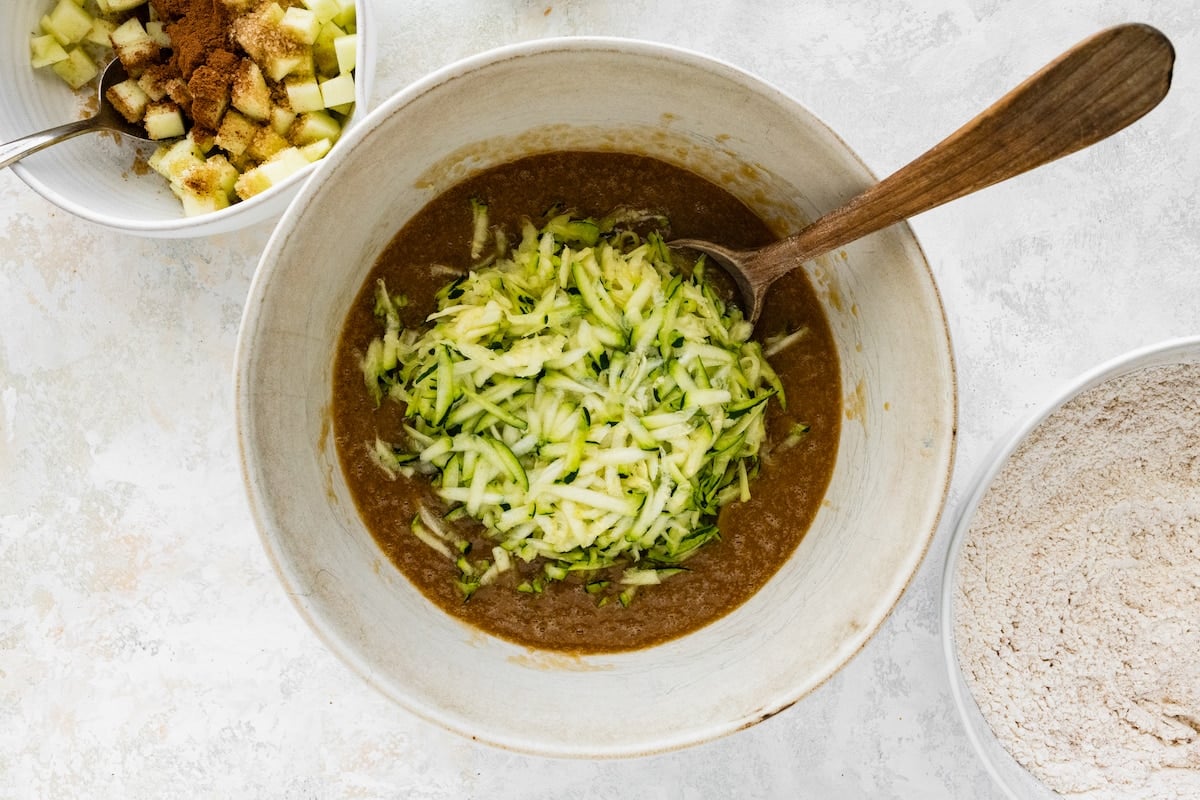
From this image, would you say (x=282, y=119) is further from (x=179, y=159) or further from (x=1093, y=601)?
(x=1093, y=601)

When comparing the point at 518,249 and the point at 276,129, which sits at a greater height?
the point at 518,249

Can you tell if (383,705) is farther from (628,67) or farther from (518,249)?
(628,67)

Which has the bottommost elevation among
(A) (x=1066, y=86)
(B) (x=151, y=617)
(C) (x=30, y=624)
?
(C) (x=30, y=624)

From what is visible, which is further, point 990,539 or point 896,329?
point 990,539

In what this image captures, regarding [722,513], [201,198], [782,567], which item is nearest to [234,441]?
[201,198]

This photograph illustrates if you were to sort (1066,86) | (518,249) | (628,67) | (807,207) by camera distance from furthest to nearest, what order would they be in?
(518,249)
(807,207)
(628,67)
(1066,86)

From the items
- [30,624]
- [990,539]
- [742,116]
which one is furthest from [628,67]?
[30,624]
